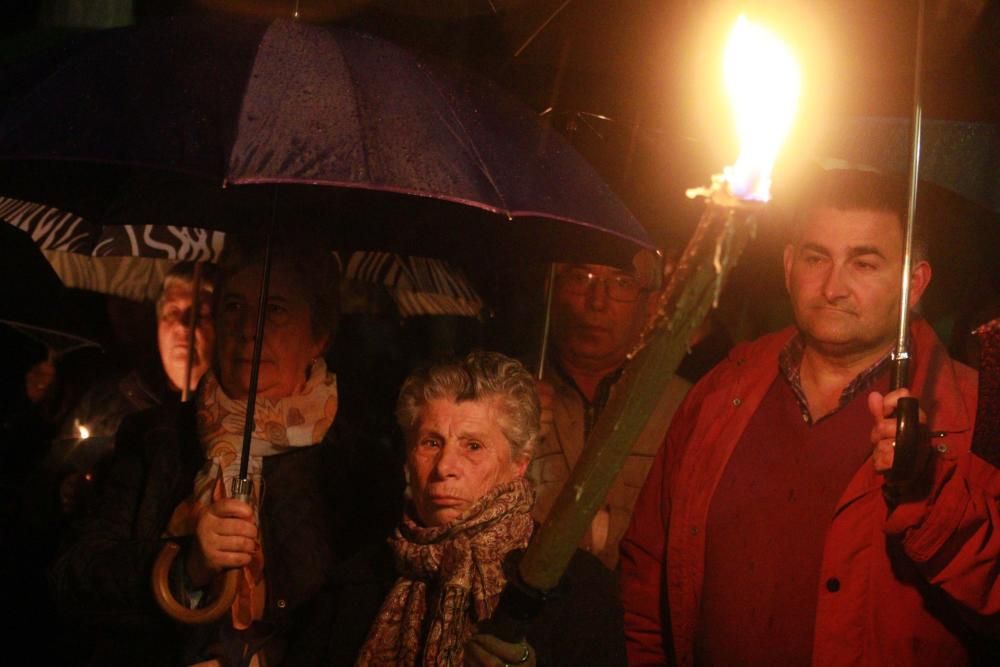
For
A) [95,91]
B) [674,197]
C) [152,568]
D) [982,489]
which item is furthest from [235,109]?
[674,197]

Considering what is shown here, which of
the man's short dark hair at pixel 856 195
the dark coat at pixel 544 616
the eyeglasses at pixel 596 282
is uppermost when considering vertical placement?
the man's short dark hair at pixel 856 195

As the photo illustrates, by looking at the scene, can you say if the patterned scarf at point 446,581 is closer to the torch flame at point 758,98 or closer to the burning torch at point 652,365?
the burning torch at point 652,365

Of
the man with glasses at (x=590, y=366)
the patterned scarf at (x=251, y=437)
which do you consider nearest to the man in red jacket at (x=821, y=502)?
the man with glasses at (x=590, y=366)

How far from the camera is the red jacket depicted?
107 inches

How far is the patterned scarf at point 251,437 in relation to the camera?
3203mm

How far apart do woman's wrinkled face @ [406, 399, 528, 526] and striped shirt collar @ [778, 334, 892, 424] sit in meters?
0.93

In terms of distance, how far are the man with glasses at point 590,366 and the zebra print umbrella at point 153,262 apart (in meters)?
0.44

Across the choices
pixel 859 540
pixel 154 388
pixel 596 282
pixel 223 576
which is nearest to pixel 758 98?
pixel 859 540

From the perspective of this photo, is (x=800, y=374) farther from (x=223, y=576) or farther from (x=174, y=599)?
(x=174, y=599)

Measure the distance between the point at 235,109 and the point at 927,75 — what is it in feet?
7.49

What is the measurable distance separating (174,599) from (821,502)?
76.1 inches

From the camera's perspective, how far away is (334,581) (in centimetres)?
320

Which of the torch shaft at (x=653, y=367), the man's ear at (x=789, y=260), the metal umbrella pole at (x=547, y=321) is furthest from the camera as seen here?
the metal umbrella pole at (x=547, y=321)

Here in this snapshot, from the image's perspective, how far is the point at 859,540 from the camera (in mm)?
2980
